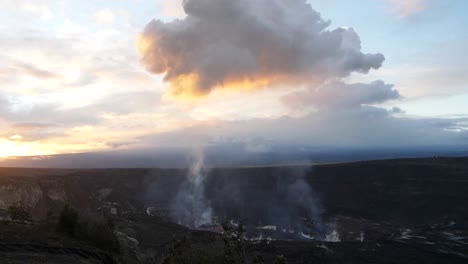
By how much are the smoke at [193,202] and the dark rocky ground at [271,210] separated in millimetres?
1978

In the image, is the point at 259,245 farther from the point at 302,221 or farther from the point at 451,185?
the point at 451,185

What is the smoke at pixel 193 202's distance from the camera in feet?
268

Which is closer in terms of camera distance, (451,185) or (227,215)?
(227,215)

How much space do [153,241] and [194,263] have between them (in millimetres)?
30348

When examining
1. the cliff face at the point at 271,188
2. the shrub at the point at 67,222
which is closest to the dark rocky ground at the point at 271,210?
the cliff face at the point at 271,188

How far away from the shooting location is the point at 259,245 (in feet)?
166

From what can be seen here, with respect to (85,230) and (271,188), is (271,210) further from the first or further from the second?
(85,230)

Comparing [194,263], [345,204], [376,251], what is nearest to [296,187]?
[345,204]

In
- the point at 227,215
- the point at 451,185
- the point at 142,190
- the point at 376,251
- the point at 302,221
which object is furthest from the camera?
the point at 142,190

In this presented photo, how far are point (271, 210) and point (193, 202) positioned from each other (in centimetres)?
1988

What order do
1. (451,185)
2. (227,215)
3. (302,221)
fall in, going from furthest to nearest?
1. (451,185)
2. (227,215)
3. (302,221)

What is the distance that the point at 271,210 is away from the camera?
86188mm

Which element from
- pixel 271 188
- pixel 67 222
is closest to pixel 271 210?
pixel 271 188

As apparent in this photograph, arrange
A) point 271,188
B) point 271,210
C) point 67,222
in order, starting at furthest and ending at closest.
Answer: point 271,188, point 271,210, point 67,222
